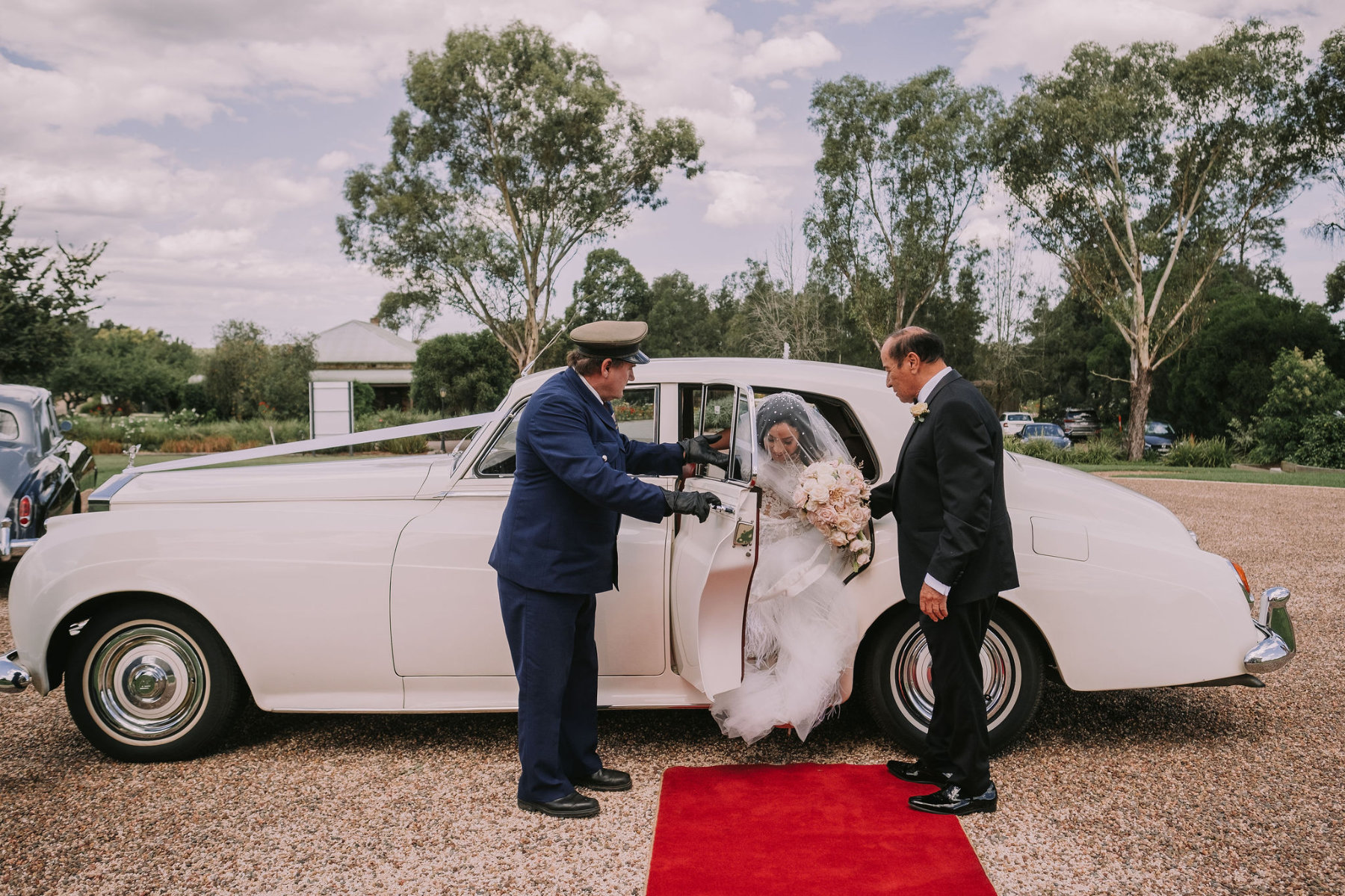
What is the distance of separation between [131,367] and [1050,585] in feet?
174

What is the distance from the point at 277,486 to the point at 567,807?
2046mm

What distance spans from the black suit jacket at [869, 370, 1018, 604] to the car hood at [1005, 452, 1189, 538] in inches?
17.6

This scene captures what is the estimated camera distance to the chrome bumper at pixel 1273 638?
3.83 meters

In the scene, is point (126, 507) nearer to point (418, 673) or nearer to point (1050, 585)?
point (418, 673)

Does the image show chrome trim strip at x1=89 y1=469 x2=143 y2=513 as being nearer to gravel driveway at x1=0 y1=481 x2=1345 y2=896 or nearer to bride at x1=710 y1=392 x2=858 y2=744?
gravel driveway at x1=0 y1=481 x2=1345 y2=896

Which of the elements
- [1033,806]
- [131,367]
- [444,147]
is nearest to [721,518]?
[1033,806]

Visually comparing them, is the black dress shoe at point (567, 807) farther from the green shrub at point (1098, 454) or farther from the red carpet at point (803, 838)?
the green shrub at point (1098, 454)

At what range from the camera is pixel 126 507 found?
4164 mm

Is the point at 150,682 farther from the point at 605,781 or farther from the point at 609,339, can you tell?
the point at 609,339

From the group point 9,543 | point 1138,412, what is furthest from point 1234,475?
point 9,543

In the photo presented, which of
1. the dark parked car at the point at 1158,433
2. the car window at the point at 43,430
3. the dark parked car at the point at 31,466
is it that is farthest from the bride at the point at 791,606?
the dark parked car at the point at 1158,433

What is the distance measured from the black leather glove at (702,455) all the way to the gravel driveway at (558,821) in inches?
55.8

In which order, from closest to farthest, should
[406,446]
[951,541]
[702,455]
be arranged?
[951,541] < [702,455] < [406,446]

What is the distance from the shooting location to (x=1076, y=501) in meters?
4.03
